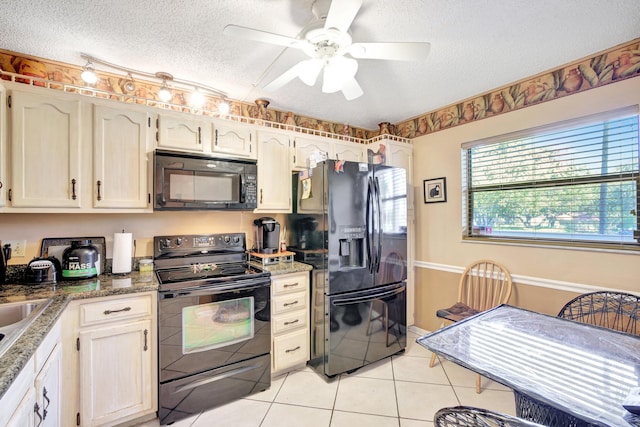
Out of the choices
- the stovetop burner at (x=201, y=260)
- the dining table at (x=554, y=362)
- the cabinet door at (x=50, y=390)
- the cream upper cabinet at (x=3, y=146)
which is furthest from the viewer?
the stovetop burner at (x=201, y=260)

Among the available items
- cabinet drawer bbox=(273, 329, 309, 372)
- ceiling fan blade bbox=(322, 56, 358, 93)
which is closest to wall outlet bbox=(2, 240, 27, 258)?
cabinet drawer bbox=(273, 329, 309, 372)

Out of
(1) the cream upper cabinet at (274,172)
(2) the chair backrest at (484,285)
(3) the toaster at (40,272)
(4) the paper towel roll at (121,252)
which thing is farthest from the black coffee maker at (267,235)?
(2) the chair backrest at (484,285)

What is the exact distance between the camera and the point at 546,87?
227 cm

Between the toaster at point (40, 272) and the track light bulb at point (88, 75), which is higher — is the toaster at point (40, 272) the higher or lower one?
the lower one

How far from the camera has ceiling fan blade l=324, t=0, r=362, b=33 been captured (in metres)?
1.20

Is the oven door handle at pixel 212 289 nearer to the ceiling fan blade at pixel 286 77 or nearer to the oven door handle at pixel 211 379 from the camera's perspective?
the oven door handle at pixel 211 379

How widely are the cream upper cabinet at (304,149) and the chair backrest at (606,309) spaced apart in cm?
Result: 220

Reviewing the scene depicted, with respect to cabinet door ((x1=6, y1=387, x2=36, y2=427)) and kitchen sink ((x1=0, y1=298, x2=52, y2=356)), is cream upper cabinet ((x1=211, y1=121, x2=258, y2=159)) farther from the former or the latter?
cabinet door ((x1=6, y1=387, x2=36, y2=427))

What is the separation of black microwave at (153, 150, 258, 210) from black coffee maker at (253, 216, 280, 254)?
23 centimetres

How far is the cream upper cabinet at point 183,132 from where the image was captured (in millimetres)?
2125

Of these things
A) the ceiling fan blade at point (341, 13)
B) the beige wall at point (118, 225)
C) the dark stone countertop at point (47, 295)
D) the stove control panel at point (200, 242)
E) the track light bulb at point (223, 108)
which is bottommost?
the dark stone countertop at point (47, 295)

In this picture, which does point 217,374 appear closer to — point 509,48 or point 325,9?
point 325,9

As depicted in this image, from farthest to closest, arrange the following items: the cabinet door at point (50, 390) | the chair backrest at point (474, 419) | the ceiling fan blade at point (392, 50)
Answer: the ceiling fan blade at point (392, 50), the cabinet door at point (50, 390), the chair backrest at point (474, 419)

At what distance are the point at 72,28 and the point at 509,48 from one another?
276 centimetres
